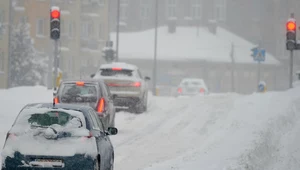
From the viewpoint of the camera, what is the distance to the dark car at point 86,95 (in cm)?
2156

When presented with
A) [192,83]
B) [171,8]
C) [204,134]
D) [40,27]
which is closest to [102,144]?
[204,134]

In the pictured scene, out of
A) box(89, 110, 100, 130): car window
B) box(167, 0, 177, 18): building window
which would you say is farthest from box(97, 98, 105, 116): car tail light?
box(167, 0, 177, 18): building window

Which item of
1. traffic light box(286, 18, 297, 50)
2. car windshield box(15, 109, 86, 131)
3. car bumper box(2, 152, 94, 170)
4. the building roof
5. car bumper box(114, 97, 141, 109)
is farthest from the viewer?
the building roof

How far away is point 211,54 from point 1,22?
115 feet

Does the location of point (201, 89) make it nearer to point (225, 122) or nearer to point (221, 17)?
point (225, 122)

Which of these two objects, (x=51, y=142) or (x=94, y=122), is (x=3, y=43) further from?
(x=51, y=142)

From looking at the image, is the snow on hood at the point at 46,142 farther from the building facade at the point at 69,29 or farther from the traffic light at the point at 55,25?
the building facade at the point at 69,29

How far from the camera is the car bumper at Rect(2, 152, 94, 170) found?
11484 millimetres

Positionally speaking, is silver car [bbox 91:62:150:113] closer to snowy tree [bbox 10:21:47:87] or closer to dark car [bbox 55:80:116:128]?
dark car [bbox 55:80:116:128]

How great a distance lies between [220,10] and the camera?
4321 inches

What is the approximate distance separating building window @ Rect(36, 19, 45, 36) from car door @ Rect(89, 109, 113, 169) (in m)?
63.2

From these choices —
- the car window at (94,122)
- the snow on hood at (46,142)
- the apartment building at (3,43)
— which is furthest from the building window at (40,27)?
the snow on hood at (46,142)

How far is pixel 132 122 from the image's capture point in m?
27.8

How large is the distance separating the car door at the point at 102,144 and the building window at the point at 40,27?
63.2 metres
